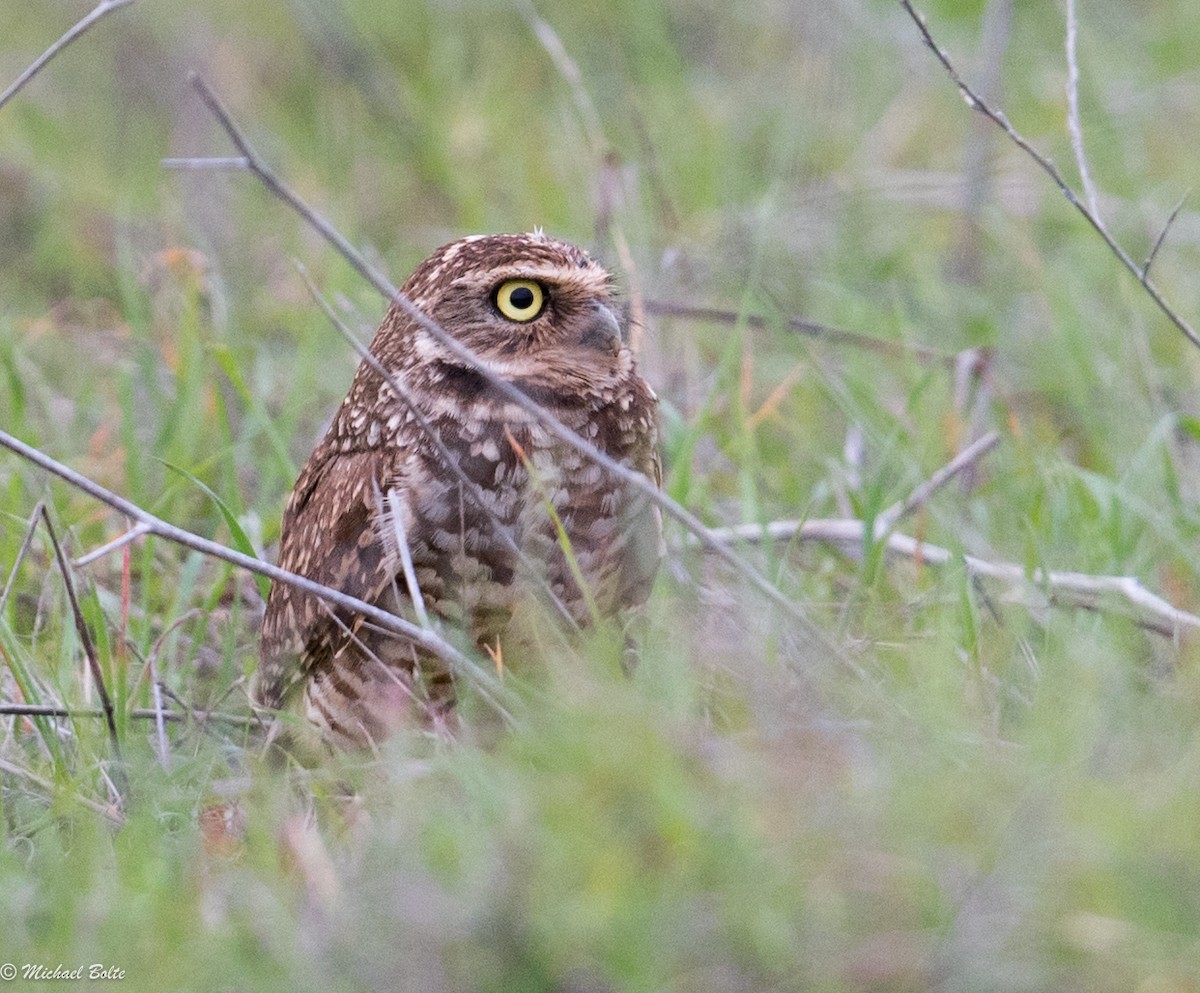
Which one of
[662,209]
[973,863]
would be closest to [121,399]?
[662,209]

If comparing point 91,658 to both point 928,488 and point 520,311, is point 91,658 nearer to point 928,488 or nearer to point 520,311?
point 520,311

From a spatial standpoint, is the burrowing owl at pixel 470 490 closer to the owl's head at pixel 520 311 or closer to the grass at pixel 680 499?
the owl's head at pixel 520 311

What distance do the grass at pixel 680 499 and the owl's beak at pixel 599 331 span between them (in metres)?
0.46

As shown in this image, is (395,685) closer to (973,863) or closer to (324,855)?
(324,855)

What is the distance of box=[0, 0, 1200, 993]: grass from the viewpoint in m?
1.76

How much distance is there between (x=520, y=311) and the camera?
119 inches

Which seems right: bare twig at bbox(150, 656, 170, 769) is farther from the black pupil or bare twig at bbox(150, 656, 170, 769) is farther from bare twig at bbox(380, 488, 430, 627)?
the black pupil

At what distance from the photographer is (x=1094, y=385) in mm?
4316

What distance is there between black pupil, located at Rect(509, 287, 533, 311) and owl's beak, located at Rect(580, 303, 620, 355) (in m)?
0.11

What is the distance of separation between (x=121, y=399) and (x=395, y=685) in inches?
52.5

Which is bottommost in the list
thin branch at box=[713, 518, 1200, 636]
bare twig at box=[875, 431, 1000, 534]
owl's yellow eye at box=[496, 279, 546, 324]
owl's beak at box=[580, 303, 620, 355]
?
thin branch at box=[713, 518, 1200, 636]

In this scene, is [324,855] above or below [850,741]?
below

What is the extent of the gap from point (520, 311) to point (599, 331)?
5.9 inches

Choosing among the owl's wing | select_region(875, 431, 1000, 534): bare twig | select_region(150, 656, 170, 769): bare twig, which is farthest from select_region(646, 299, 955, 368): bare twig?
select_region(150, 656, 170, 769): bare twig
